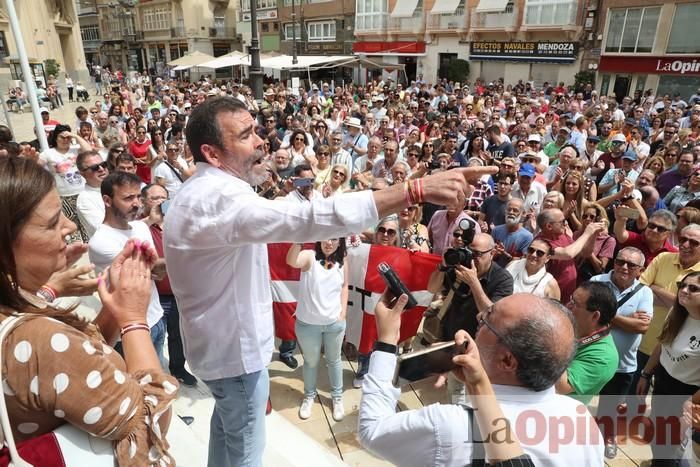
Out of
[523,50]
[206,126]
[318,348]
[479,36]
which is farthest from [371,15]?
[206,126]

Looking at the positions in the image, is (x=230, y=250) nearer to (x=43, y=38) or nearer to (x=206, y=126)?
(x=206, y=126)

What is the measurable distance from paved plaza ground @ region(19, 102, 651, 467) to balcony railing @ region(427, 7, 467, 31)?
103 feet

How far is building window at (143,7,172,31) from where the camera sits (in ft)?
173

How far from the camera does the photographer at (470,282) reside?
10.9 feet

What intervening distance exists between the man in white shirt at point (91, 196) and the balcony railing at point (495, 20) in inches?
1141

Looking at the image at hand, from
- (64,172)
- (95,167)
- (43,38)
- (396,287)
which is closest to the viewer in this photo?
(396,287)

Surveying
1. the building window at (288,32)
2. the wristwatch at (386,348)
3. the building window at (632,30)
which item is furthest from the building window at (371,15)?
the wristwatch at (386,348)

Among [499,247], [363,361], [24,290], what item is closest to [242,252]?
[24,290]

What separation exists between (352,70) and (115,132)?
28778mm

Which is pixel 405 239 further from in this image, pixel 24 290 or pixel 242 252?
pixel 24 290

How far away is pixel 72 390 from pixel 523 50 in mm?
30904

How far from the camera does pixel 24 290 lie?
47.3 inches

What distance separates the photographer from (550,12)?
26.0m

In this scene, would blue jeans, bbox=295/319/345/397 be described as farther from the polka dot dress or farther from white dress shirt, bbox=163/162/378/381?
the polka dot dress
